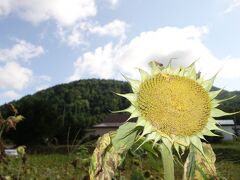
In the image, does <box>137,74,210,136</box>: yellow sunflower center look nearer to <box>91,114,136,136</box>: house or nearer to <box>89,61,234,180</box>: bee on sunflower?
<box>89,61,234,180</box>: bee on sunflower

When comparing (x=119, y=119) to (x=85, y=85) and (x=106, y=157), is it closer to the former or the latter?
(x=85, y=85)

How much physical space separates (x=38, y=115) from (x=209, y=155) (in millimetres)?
50552

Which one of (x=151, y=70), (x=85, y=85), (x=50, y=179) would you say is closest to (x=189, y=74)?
(x=151, y=70)

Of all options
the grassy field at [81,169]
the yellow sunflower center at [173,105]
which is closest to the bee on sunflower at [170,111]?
the yellow sunflower center at [173,105]

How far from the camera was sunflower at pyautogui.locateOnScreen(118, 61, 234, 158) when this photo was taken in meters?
1.41

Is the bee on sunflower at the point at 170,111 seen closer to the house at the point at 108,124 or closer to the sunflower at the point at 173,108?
the sunflower at the point at 173,108

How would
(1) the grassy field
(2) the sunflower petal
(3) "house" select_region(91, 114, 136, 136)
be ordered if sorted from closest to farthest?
(2) the sunflower petal, (1) the grassy field, (3) "house" select_region(91, 114, 136, 136)

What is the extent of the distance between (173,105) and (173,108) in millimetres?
12

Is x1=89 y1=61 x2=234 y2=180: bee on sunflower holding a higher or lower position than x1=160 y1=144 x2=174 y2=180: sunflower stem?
higher

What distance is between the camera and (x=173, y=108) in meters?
1.43

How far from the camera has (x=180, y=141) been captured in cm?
142

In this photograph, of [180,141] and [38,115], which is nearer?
[180,141]

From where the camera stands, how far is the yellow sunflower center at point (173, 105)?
1.41m

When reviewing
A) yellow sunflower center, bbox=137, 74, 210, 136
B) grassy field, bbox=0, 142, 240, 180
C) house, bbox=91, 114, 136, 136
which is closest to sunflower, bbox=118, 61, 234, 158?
yellow sunflower center, bbox=137, 74, 210, 136
